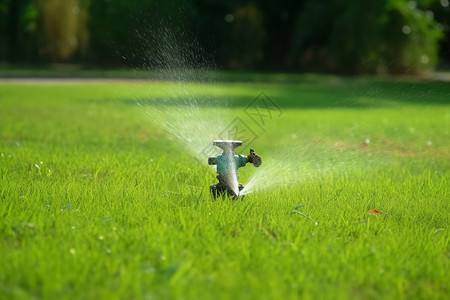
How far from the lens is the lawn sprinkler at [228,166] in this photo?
3527 millimetres

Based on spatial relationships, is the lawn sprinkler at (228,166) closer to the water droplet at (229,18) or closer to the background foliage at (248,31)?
the background foliage at (248,31)

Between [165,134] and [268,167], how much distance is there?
291cm

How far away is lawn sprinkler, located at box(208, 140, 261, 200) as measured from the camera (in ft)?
11.6

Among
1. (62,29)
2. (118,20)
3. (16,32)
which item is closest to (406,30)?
(118,20)

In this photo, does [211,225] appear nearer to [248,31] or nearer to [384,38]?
[384,38]

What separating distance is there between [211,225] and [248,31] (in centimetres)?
2913

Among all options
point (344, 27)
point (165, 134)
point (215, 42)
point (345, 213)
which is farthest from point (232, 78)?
point (345, 213)

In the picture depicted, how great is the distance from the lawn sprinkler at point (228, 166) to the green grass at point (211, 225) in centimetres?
11

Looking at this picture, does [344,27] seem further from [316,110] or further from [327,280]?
[327,280]

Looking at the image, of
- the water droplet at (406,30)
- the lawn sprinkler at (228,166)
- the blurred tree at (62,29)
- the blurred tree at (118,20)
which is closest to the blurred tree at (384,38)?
the water droplet at (406,30)

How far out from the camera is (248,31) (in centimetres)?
3120

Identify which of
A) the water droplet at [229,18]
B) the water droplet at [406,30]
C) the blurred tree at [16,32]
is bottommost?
Answer: the blurred tree at [16,32]

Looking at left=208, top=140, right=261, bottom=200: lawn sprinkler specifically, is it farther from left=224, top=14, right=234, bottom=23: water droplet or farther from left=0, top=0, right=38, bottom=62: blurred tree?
left=0, top=0, right=38, bottom=62: blurred tree

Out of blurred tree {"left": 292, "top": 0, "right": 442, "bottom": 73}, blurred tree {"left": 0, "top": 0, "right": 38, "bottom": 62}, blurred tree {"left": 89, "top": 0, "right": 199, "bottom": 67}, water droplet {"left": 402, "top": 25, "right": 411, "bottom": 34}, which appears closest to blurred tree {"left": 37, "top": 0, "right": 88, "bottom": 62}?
blurred tree {"left": 89, "top": 0, "right": 199, "bottom": 67}
